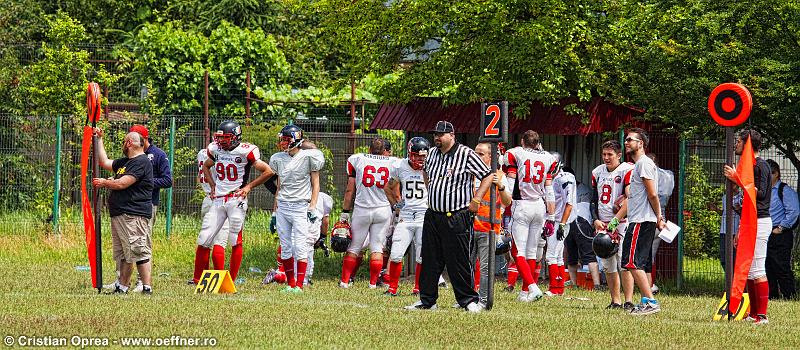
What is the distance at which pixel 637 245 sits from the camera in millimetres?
13117

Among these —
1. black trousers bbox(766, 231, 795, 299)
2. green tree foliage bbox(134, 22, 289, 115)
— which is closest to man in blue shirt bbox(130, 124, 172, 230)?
black trousers bbox(766, 231, 795, 299)

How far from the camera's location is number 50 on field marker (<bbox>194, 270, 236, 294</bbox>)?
14688mm

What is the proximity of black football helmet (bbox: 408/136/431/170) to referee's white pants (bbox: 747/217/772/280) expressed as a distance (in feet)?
12.7

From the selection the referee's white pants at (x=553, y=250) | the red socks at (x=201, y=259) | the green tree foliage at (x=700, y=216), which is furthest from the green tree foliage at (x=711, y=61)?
the red socks at (x=201, y=259)

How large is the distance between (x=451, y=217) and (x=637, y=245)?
6.16 ft

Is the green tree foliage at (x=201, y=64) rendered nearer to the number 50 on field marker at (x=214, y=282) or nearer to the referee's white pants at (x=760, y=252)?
the number 50 on field marker at (x=214, y=282)

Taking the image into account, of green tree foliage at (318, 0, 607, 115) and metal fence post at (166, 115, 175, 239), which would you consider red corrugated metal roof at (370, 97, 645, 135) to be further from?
metal fence post at (166, 115, 175, 239)

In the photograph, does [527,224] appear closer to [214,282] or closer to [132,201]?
[214,282]

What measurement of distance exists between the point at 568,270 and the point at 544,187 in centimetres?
324

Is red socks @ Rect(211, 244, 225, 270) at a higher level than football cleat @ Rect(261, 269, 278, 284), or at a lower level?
higher

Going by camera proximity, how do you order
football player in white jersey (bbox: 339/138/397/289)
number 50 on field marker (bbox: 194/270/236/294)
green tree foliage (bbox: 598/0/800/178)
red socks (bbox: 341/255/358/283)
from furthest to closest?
1. red socks (bbox: 341/255/358/283)
2. football player in white jersey (bbox: 339/138/397/289)
3. green tree foliage (bbox: 598/0/800/178)
4. number 50 on field marker (bbox: 194/270/236/294)

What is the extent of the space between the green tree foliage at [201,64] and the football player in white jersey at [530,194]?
13871mm

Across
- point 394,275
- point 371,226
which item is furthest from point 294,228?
point 371,226

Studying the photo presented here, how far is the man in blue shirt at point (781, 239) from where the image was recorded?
16609mm
